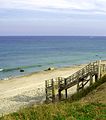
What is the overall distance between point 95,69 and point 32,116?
1662 cm

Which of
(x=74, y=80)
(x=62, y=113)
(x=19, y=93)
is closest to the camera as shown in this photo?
(x=62, y=113)

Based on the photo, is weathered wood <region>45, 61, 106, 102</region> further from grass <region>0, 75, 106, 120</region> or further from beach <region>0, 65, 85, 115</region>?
grass <region>0, 75, 106, 120</region>

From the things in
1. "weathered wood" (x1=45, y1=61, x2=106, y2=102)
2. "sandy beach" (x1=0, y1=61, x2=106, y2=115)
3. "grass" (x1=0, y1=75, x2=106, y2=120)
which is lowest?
"sandy beach" (x1=0, y1=61, x2=106, y2=115)

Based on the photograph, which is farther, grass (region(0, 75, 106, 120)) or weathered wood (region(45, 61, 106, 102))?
weathered wood (region(45, 61, 106, 102))

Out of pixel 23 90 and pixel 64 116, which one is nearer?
pixel 64 116

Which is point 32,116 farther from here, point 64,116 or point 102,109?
point 102,109

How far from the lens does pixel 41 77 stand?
51.5m

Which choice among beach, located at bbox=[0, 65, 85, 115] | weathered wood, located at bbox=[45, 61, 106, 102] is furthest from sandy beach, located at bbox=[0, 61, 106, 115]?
weathered wood, located at bbox=[45, 61, 106, 102]

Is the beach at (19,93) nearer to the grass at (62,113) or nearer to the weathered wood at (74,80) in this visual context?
the weathered wood at (74,80)

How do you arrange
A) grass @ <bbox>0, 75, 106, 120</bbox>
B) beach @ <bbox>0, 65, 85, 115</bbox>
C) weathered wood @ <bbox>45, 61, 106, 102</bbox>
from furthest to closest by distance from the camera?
1. beach @ <bbox>0, 65, 85, 115</bbox>
2. weathered wood @ <bbox>45, 61, 106, 102</bbox>
3. grass @ <bbox>0, 75, 106, 120</bbox>

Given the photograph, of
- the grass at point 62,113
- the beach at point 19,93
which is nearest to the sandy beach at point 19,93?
the beach at point 19,93

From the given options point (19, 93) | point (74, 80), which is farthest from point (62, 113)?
point (19, 93)

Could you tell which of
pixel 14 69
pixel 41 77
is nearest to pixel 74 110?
pixel 41 77

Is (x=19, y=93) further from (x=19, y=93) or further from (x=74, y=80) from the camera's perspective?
(x=74, y=80)
